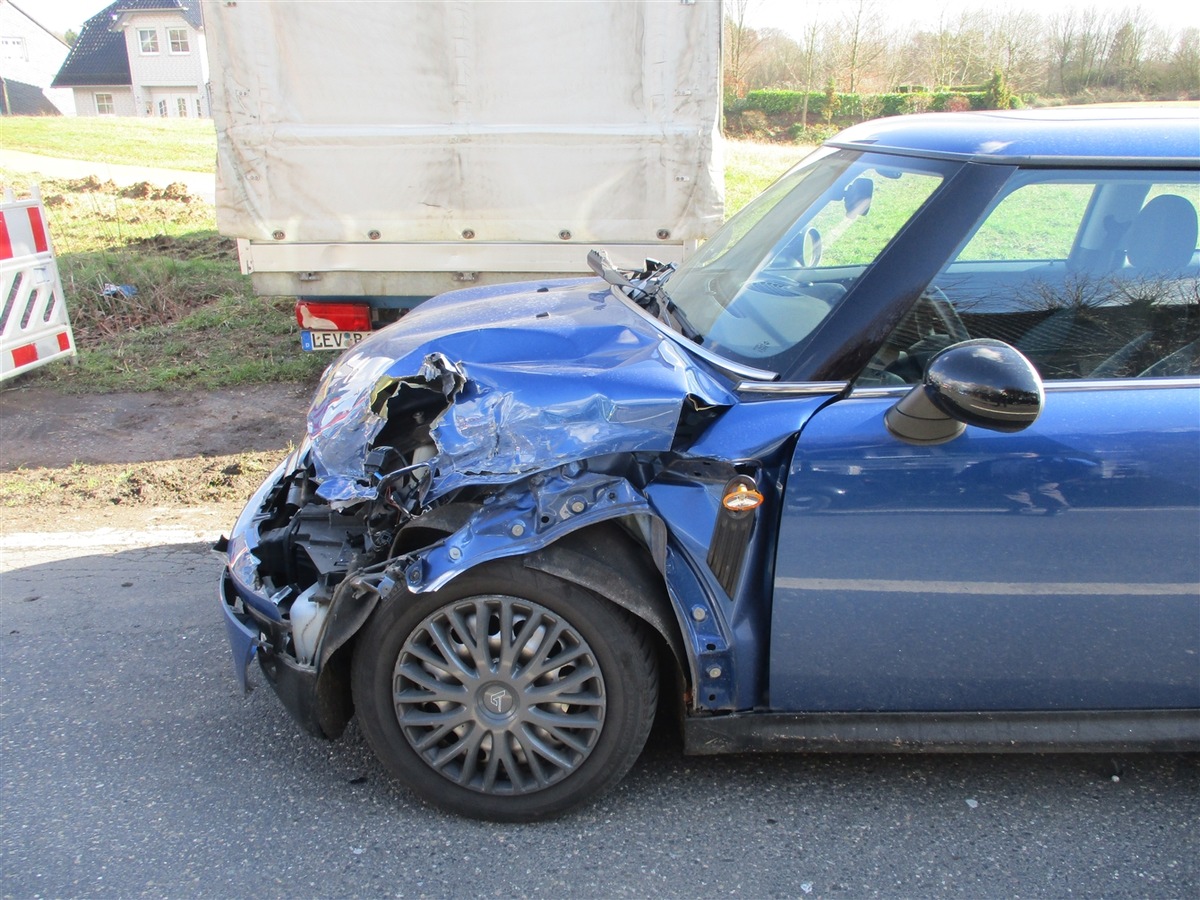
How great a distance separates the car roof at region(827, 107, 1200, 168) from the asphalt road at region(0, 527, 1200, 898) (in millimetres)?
1822

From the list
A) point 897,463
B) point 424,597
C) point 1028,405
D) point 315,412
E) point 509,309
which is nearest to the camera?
point 1028,405

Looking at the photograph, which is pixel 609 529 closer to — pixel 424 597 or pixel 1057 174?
pixel 424 597

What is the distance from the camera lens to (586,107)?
6066mm

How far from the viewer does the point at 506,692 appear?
8.87 feet

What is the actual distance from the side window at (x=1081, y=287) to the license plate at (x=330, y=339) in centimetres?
458

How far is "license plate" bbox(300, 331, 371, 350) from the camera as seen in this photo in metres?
6.44

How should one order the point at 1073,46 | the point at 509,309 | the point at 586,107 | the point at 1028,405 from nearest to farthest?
the point at 1028,405 → the point at 509,309 → the point at 586,107 → the point at 1073,46

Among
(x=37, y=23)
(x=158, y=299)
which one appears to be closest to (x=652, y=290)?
(x=158, y=299)

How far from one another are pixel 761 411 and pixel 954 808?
1.33 meters

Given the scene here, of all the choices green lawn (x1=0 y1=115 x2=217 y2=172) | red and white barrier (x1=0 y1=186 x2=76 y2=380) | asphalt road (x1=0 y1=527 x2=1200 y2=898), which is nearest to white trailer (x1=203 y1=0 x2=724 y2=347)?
red and white barrier (x1=0 y1=186 x2=76 y2=380)


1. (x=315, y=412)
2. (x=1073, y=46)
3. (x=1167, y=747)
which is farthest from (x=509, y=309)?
(x=1073, y=46)

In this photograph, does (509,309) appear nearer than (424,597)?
No

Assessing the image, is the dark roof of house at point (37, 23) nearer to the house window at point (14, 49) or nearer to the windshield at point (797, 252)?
the house window at point (14, 49)


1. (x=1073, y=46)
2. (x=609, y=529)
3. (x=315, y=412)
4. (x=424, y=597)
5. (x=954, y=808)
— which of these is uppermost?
(x=1073, y=46)
